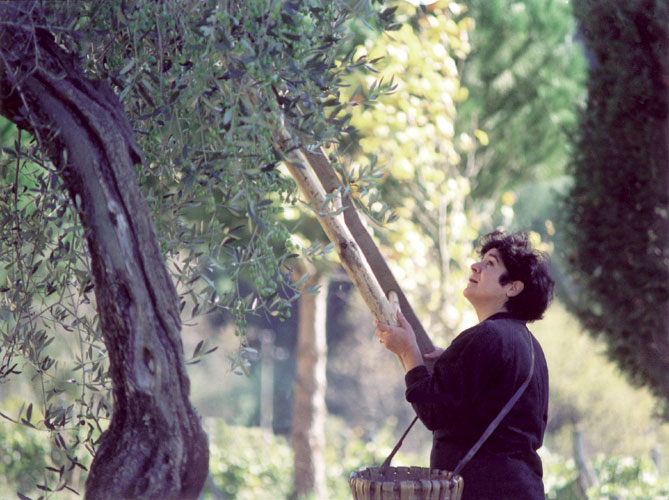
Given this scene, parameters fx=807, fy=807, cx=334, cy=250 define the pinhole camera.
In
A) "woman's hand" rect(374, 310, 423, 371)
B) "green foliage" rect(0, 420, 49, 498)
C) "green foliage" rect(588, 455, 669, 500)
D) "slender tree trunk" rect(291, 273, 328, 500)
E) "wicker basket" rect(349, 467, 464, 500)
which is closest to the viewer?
"wicker basket" rect(349, 467, 464, 500)

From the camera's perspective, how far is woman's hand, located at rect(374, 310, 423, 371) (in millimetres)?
2752

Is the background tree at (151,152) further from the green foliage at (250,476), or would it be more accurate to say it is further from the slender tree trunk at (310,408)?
the green foliage at (250,476)

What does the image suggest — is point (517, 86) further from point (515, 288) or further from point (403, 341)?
point (403, 341)

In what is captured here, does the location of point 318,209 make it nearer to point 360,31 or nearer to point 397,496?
point 397,496

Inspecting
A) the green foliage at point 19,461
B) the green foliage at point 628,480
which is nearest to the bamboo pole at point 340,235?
the green foliage at point 628,480

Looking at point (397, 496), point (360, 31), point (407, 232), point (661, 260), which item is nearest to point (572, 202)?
point (661, 260)

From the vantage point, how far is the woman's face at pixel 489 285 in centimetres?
284

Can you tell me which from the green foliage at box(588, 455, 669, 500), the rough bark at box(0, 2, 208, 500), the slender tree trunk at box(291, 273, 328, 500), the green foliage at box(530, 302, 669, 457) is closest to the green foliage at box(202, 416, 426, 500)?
the slender tree trunk at box(291, 273, 328, 500)

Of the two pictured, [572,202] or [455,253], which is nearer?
[572,202]

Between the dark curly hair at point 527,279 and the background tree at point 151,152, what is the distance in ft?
2.63

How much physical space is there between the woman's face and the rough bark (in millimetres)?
1237

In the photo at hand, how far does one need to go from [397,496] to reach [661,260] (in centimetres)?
500

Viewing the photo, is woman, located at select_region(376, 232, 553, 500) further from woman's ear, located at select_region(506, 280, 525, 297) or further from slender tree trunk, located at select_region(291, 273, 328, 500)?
slender tree trunk, located at select_region(291, 273, 328, 500)

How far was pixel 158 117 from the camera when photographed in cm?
242
